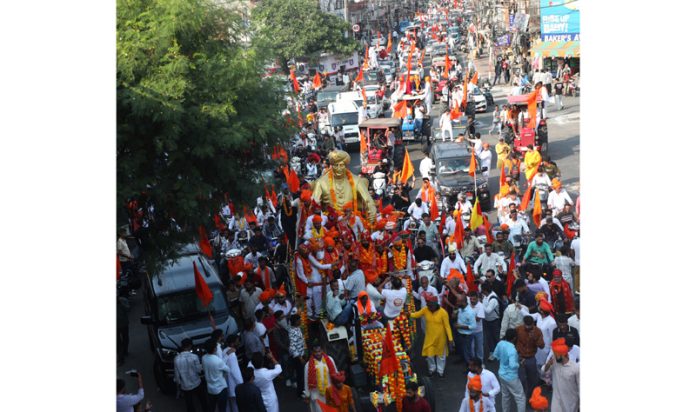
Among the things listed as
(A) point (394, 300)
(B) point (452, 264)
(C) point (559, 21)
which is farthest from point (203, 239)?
(C) point (559, 21)

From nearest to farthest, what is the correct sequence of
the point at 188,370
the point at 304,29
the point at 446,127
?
the point at 188,370
the point at 446,127
the point at 304,29

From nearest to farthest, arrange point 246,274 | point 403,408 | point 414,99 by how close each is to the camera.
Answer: point 403,408 < point 246,274 < point 414,99

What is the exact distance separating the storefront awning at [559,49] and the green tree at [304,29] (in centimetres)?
1083

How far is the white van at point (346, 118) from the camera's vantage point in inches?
1318

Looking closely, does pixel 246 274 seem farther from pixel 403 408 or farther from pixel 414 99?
pixel 414 99

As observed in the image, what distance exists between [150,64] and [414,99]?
75.8 ft

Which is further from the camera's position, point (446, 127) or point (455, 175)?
point (446, 127)

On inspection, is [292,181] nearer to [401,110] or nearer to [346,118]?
[401,110]

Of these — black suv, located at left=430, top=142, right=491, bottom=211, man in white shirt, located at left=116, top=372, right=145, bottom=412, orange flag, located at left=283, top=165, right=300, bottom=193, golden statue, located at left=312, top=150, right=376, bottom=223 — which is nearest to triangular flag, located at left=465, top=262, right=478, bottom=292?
golden statue, located at left=312, top=150, right=376, bottom=223

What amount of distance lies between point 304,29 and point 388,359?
1396 inches

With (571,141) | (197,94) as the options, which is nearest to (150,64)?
(197,94)

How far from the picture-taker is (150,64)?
13023 millimetres

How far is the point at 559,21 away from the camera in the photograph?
127 feet

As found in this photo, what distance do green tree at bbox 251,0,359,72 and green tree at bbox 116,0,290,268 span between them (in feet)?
89.8
